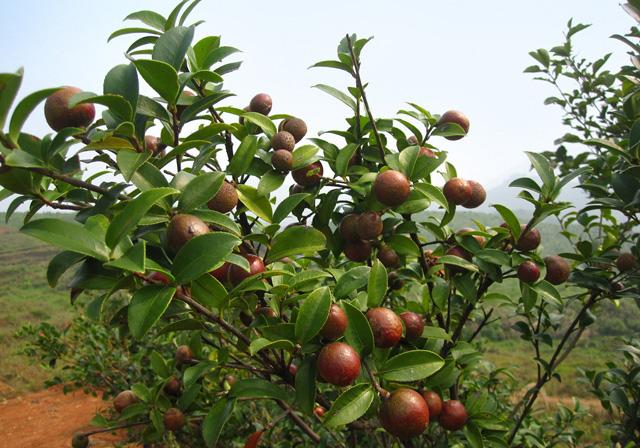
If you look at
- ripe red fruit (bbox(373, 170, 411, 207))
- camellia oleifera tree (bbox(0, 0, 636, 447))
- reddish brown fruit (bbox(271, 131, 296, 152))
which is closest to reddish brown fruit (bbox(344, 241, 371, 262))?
camellia oleifera tree (bbox(0, 0, 636, 447))

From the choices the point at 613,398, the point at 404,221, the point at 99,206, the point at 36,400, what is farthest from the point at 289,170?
the point at 36,400

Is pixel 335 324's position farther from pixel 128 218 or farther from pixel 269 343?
pixel 128 218

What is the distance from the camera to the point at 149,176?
92 centimetres

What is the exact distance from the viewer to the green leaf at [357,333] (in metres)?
0.94

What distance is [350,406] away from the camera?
89cm

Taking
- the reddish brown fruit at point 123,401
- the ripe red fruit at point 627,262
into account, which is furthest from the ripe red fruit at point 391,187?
the reddish brown fruit at point 123,401

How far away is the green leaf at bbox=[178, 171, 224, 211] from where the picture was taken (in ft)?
2.93

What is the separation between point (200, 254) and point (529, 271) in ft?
3.13

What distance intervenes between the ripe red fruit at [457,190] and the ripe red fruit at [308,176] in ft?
1.24

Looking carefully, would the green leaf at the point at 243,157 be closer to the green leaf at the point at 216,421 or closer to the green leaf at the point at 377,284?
the green leaf at the point at 377,284

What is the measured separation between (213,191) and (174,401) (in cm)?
118

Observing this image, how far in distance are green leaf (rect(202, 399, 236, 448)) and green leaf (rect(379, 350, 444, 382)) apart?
0.42 meters

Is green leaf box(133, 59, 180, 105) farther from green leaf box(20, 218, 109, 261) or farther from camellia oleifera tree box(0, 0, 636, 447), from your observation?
green leaf box(20, 218, 109, 261)

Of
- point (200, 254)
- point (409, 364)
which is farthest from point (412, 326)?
point (200, 254)
